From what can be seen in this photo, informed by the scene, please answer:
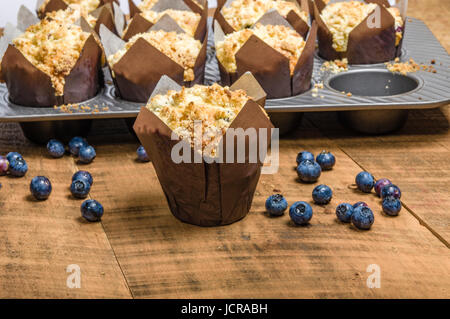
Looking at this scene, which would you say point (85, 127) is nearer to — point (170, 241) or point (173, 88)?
point (173, 88)

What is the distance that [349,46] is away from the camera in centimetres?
243

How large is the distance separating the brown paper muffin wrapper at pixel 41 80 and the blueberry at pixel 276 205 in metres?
0.83

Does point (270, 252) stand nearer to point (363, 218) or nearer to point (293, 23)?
point (363, 218)

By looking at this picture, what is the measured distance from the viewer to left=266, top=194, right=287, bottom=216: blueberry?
170 centimetres

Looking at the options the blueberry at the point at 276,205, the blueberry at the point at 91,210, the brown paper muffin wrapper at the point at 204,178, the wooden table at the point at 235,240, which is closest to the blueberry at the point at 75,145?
the wooden table at the point at 235,240

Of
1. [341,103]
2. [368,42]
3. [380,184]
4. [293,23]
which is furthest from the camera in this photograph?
[293,23]

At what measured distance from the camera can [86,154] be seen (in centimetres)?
202

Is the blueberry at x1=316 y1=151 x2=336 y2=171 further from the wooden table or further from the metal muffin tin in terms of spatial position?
the metal muffin tin

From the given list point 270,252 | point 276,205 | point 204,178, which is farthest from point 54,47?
point 270,252

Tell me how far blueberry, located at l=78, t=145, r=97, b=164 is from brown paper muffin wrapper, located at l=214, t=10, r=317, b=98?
53 cm

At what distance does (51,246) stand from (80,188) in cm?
24

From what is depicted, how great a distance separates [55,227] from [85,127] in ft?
1.95

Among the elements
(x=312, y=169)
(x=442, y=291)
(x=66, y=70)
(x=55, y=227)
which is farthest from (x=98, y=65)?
(x=442, y=291)

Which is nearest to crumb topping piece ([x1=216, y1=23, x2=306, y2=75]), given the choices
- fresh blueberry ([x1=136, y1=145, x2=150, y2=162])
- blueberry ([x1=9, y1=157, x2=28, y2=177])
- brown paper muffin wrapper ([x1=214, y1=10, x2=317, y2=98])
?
brown paper muffin wrapper ([x1=214, y1=10, x2=317, y2=98])
